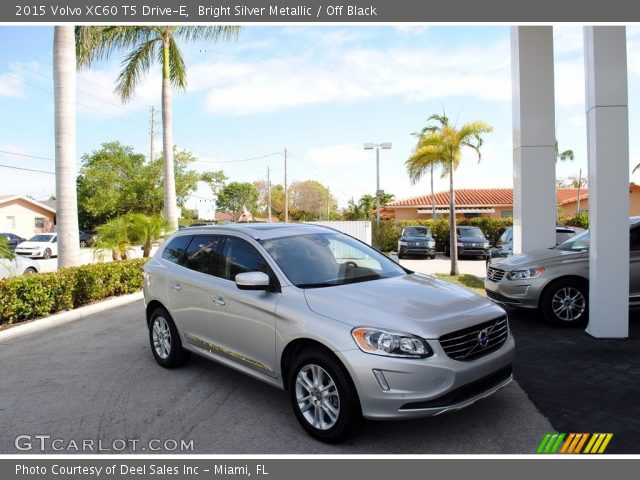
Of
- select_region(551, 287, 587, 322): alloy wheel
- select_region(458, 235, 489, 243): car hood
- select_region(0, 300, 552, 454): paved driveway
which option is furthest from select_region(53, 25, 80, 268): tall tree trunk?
select_region(458, 235, 489, 243): car hood

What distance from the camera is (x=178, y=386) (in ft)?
16.3

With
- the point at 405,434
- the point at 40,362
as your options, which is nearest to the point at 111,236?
the point at 40,362

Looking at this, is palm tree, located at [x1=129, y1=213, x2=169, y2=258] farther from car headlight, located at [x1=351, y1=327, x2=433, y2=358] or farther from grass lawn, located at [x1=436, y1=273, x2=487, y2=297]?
car headlight, located at [x1=351, y1=327, x2=433, y2=358]

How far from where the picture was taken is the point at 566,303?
22.7ft

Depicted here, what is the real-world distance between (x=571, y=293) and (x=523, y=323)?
79cm

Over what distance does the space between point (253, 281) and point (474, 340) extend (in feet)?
5.91

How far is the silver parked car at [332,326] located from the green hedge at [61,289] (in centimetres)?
403

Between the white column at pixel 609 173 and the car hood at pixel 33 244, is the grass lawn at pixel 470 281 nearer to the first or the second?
the white column at pixel 609 173

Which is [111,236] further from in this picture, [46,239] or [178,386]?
[46,239]

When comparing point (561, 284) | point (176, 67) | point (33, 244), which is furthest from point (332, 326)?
point (33, 244)

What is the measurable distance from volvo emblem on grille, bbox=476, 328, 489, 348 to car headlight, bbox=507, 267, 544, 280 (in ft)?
12.4

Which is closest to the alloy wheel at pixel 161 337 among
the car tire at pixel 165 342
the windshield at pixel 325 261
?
the car tire at pixel 165 342

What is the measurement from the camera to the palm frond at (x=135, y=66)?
17719mm
